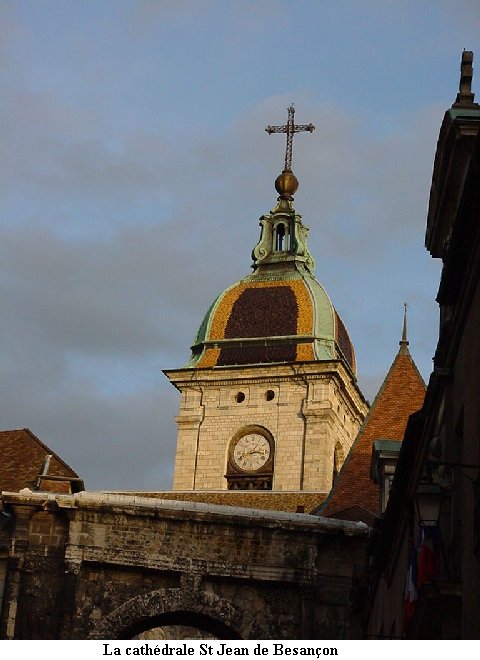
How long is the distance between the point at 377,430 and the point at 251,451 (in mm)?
26664

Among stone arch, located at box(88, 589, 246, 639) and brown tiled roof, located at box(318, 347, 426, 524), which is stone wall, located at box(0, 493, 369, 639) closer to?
stone arch, located at box(88, 589, 246, 639)

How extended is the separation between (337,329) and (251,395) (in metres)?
4.09

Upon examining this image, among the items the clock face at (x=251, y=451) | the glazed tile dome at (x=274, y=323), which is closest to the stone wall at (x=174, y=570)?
the clock face at (x=251, y=451)

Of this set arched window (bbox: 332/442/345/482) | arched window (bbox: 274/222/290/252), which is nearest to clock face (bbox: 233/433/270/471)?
arched window (bbox: 332/442/345/482)

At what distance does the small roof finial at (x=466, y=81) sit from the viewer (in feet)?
55.5

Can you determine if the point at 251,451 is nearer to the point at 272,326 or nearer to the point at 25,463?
the point at 272,326

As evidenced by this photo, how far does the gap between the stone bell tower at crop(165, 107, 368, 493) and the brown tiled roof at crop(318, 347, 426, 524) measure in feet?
74.7

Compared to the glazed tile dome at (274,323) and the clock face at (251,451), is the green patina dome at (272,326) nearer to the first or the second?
the glazed tile dome at (274,323)

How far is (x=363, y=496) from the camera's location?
99.5 ft

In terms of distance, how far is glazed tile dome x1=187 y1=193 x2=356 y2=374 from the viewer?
58.4 meters

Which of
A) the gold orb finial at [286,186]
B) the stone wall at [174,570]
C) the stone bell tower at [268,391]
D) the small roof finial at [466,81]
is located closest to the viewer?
the small roof finial at [466,81]

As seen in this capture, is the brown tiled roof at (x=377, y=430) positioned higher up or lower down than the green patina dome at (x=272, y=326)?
lower down

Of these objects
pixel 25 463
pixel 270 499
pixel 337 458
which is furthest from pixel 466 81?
pixel 337 458

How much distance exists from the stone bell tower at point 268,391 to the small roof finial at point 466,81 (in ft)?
123
